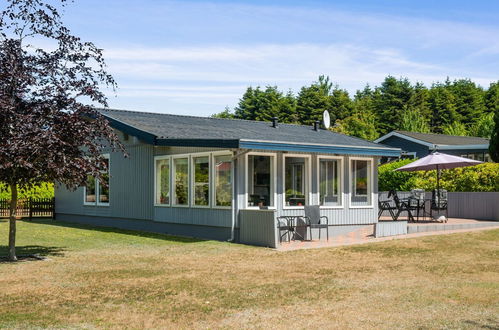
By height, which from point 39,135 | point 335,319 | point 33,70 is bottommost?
point 335,319

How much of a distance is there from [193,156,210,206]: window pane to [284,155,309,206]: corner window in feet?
6.23

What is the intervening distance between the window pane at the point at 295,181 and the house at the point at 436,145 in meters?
14.5

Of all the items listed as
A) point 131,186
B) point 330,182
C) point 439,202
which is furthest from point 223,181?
point 439,202

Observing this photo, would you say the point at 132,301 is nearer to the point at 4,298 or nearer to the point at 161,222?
the point at 4,298

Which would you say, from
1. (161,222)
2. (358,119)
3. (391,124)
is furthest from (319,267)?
(391,124)

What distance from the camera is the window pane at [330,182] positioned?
622 inches

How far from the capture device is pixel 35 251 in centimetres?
1280

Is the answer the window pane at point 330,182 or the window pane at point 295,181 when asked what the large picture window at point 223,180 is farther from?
the window pane at point 330,182

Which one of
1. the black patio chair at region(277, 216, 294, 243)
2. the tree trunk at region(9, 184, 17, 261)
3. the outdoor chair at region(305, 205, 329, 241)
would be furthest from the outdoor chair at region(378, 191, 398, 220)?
the tree trunk at region(9, 184, 17, 261)

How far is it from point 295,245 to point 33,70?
254 inches

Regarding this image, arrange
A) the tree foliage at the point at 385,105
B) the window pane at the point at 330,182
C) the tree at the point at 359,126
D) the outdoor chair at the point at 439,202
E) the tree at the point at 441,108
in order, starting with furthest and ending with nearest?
the tree at the point at 441,108, the tree foliage at the point at 385,105, the tree at the point at 359,126, the outdoor chair at the point at 439,202, the window pane at the point at 330,182

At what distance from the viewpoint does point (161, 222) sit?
54.9 feet

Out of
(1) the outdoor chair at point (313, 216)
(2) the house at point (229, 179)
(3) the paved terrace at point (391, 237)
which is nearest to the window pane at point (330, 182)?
(2) the house at point (229, 179)

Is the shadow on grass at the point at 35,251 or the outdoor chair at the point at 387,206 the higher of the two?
the outdoor chair at the point at 387,206
